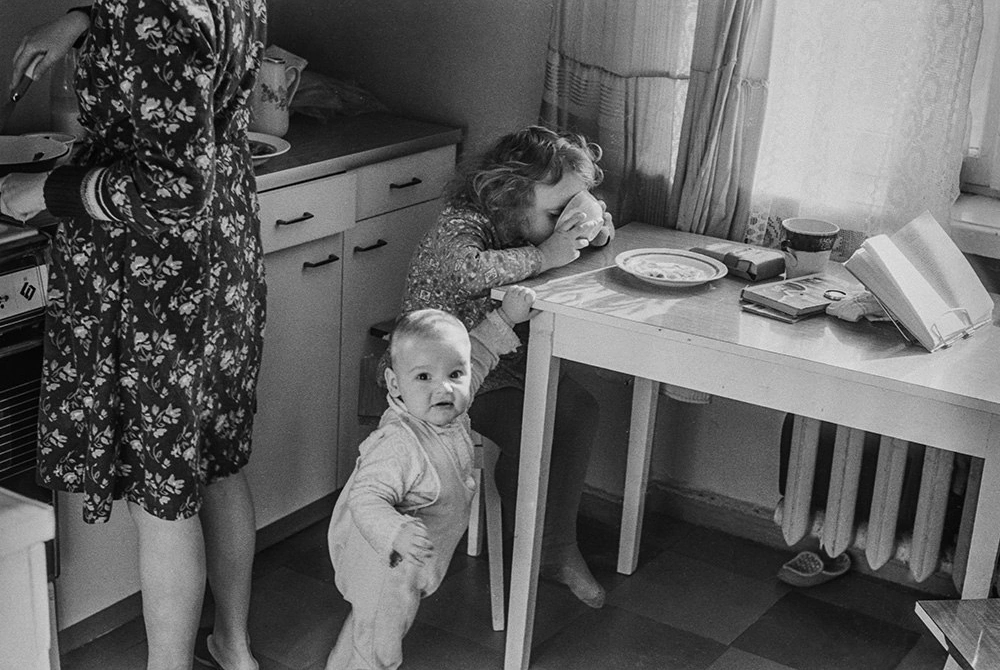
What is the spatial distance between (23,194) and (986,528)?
1505 mm

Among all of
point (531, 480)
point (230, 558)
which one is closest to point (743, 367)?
point (531, 480)

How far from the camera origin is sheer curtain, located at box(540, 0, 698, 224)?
2.61 meters

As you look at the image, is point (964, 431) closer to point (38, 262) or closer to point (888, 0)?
point (888, 0)

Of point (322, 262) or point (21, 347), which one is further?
point (322, 262)

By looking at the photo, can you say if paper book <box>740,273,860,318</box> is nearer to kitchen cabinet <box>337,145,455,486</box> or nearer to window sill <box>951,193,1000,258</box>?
window sill <box>951,193,1000,258</box>

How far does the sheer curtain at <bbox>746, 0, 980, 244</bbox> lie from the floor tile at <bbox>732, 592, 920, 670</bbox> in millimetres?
772

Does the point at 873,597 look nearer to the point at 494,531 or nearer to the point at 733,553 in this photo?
the point at 733,553

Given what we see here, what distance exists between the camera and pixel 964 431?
6.24ft

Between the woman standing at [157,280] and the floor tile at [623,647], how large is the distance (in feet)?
2.34

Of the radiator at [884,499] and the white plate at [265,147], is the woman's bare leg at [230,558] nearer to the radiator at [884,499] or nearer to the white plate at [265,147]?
the white plate at [265,147]

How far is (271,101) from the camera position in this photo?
2734 mm

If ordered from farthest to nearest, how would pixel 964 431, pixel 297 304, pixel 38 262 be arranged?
pixel 297 304, pixel 38 262, pixel 964 431

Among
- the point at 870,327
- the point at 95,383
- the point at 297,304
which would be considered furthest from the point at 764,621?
the point at 95,383

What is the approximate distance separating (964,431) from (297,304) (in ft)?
4.37
